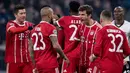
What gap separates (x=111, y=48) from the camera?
512 inches

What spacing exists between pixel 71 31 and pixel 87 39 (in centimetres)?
43

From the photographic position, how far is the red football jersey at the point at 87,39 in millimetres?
14391

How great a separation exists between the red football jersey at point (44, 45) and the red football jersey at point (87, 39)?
4.04ft

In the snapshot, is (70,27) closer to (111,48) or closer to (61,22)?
(61,22)

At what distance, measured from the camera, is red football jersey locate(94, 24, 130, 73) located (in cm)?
1291

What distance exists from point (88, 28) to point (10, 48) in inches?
74.0

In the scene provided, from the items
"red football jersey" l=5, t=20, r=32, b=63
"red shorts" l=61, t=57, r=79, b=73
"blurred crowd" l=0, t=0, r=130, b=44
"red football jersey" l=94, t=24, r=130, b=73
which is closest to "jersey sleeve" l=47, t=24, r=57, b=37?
"red football jersey" l=94, t=24, r=130, b=73

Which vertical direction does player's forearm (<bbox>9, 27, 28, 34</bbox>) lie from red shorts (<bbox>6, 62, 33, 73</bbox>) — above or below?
above

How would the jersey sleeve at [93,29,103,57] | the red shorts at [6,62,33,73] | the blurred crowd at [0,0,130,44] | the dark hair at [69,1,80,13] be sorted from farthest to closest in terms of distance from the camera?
the blurred crowd at [0,0,130,44]
the red shorts at [6,62,33,73]
the dark hair at [69,1,80,13]
the jersey sleeve at [93,29,103,57]

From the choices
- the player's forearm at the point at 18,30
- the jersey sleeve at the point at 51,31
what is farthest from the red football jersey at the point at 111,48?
the player's forearm at the point at 18,30

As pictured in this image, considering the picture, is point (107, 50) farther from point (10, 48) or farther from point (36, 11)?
point (36, 11)

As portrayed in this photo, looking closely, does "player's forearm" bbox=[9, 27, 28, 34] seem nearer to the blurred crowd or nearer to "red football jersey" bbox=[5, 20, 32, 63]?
"red football jersey" bbox=[5, 20, 32, 63]

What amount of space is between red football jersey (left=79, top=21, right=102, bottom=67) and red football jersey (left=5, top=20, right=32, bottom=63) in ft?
4.24

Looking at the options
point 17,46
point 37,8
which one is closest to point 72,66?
point 17,46
